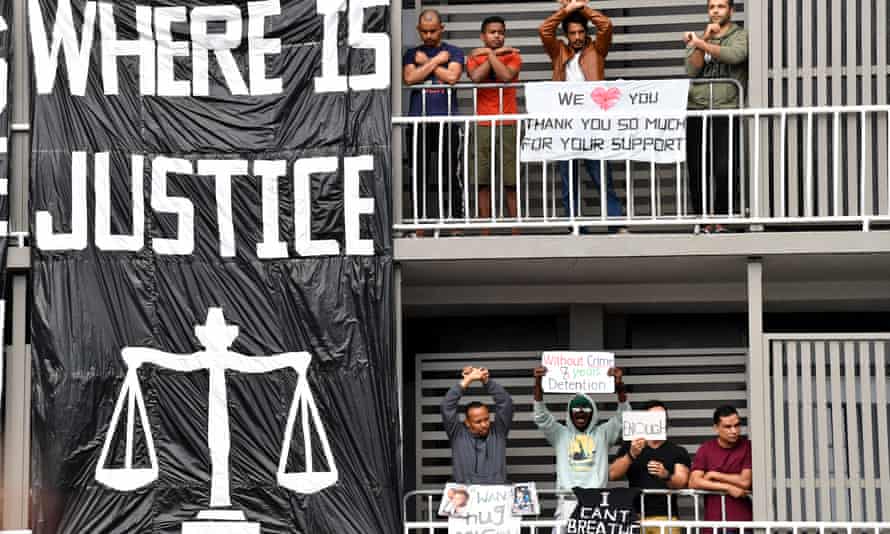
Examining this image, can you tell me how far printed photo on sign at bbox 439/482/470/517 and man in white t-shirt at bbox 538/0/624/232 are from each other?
244 cm

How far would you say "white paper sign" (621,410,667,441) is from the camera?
16.3 metres

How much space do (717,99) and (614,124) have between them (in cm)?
88

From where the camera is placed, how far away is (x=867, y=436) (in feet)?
54.7

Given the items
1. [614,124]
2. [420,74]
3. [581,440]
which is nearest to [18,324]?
[420,74]

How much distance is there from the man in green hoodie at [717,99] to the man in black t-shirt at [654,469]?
1.80m

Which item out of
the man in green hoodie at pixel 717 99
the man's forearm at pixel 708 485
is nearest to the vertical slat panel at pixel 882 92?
the man in green hoodie at pixel 717 99

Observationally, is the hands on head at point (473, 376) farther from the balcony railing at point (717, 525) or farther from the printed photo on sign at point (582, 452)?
the balcony railing at point (717, 525)

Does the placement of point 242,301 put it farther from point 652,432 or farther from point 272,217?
point 652,432

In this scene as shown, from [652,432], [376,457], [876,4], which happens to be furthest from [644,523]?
[876,4]

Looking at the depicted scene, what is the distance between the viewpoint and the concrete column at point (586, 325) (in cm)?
1906

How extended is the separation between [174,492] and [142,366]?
0.99 m

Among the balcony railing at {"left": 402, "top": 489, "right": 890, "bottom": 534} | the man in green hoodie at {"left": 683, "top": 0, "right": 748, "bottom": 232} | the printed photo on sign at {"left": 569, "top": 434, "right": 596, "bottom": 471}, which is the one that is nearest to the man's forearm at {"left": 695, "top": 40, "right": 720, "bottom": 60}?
the man in green hoodie at {"left": 683, "top": 0, "right": 748, "bottom": 232}

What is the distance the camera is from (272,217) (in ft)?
55.1

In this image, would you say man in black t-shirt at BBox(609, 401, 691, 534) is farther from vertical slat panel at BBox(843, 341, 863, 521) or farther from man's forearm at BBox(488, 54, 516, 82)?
man's forearm at BBox(488, 54, 516, 82)
